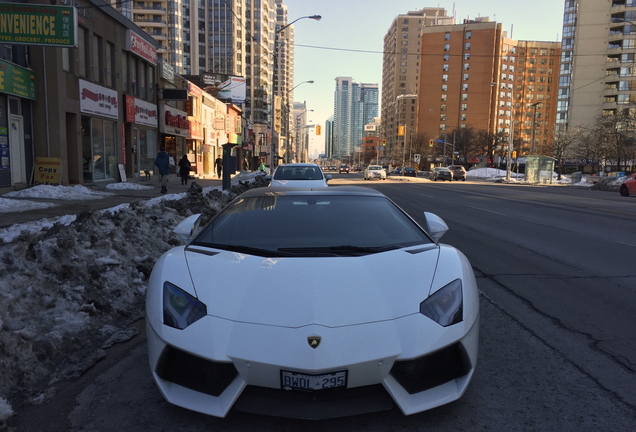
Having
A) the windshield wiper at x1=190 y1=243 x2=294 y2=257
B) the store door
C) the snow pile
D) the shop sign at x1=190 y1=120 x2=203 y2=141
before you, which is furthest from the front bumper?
the shop sign at x1=190 y1=120 x2=203 y2=141

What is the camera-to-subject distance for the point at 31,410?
116 inches

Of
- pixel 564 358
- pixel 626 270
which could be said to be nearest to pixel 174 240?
pixel 564 358

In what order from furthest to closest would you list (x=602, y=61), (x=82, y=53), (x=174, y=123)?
1. (x=602, y=61)
2. (x=174, y=123)
3. (x=82, y=53)

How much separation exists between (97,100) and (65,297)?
61.3ft

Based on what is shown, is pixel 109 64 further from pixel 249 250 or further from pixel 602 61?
pixel 602 61

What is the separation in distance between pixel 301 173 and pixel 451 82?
426 ft

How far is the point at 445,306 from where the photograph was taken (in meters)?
2.78

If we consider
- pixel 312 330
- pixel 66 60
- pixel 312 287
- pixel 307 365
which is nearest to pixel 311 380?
pixel 307 365

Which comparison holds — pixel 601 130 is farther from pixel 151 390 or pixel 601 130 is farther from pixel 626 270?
pixel 151 390

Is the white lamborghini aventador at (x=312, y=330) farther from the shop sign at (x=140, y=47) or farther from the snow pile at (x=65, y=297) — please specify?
the shop sign at (x=140, y=47)

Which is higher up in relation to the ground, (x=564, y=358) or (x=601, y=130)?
(x=601, y=130)

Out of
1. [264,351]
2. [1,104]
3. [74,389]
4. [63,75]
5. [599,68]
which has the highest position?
[599,68]

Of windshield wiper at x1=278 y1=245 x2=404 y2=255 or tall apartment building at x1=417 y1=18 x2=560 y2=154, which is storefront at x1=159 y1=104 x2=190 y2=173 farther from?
tall apartment building at x1=417 y1=18 x2=560 y2=154

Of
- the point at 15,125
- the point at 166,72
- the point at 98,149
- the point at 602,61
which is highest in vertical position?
the point at 602,61
